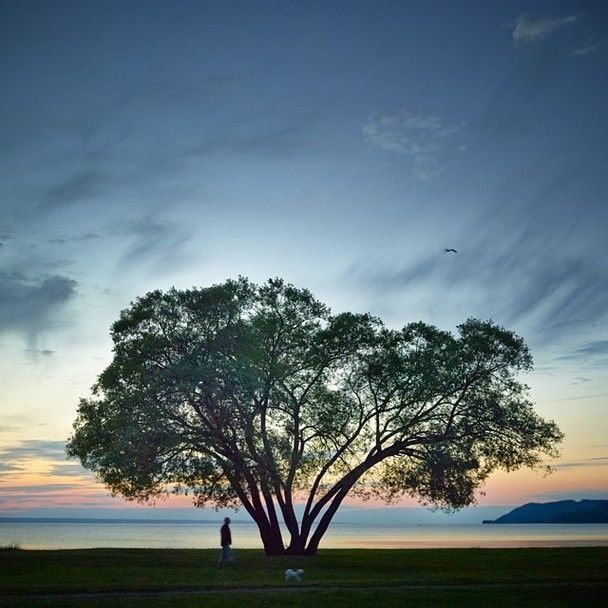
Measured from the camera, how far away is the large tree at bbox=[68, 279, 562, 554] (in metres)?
40.8

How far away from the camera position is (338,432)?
141ft

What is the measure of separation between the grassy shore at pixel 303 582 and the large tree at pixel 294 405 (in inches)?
172

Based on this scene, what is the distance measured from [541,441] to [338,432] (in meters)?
11.2

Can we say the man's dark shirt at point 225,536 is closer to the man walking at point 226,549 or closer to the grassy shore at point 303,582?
the man walking at point 226,549

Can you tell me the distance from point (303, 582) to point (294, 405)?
15.9m

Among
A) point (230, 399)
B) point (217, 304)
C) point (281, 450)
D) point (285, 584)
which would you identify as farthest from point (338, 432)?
point (285, 584)

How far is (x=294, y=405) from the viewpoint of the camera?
42.5m

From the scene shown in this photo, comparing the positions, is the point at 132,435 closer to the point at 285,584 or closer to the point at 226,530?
the point at 226,530

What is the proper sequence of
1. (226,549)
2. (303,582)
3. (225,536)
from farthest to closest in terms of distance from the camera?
(226,549) < (225,536) < (303,582)

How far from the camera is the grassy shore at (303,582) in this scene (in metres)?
21.9

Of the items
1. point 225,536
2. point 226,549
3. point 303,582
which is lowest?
point 303,582

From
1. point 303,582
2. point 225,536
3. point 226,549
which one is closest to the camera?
point 303,582

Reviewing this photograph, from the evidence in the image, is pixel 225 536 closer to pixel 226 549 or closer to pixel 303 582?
pixel 226 549

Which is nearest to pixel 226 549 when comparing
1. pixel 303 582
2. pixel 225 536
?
pixel 225 536
